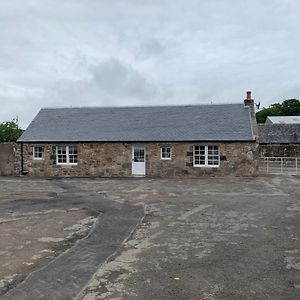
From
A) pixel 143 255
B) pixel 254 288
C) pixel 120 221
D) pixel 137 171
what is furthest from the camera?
pixel 137 171

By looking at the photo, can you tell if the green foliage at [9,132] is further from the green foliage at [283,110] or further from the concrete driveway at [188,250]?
the green foliage at [283,110]

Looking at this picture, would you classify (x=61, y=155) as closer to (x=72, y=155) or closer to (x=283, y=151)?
(x=72, y=155)

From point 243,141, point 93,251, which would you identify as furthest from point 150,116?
point 93,251

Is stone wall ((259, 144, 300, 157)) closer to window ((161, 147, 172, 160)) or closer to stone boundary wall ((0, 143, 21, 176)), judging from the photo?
window ((161, 147, 172, 160))

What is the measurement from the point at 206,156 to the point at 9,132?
2582cm

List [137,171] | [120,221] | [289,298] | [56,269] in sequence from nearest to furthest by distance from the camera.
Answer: [289,298] → [56,269] → [120,221] → [137,171]

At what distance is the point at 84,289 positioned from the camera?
19.3ft

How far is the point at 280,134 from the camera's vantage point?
158 feet

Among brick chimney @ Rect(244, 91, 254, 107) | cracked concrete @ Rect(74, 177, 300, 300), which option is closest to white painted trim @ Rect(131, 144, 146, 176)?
brick chimney @ Rect(244, 91, 254, 107)

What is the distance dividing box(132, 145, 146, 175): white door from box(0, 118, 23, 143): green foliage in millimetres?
20761

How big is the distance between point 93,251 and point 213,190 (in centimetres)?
1106

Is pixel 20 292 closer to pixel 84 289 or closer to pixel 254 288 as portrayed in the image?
pixel 84 289

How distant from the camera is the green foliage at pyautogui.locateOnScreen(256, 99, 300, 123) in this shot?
90.3 m

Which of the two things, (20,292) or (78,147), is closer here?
(20,292)
